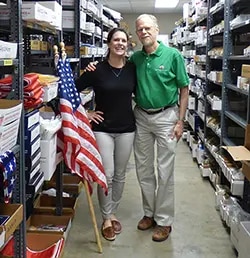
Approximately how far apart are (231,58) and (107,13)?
423cm

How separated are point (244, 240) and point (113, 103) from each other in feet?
4.39

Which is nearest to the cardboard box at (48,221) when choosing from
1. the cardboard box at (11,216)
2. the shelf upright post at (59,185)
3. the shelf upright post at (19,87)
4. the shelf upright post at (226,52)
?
the shelf upright post at (59,185)

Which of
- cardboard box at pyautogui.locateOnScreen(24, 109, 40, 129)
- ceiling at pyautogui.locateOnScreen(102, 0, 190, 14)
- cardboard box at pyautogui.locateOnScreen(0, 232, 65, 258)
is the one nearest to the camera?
cardboard box at pyautogui.locateOnScreen(24, 109, 40, 129)

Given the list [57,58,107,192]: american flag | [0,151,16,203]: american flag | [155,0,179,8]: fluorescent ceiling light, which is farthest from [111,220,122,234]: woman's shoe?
[155,0,179,8]: fluorescent ceiling light

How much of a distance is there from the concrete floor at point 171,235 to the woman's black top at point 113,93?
0.88 metres

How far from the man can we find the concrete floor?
151 mm

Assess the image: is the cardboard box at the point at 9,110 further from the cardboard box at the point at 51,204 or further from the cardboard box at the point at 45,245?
the cardboard box at the point at 51,204

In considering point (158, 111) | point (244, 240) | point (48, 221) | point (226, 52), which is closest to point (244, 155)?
point (244, 240)

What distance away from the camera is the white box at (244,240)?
8.09 feet

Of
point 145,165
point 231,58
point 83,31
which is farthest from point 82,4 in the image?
point 145,165

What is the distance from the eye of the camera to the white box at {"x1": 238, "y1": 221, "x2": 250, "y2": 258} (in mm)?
2465

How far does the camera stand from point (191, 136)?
21.1ft

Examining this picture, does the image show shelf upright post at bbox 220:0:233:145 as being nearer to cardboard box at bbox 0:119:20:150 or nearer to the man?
the man

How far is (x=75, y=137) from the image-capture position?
9.14 feet
